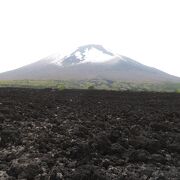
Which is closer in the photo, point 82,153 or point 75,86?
point 82,153

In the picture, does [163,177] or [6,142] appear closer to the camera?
[163,177]

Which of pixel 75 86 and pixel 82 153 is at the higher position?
pixel 82 153

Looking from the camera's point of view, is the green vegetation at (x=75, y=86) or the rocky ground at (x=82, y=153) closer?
the rocky ground at (x=82, y=153)

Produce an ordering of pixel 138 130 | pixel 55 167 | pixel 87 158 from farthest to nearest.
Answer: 1. pixel 138 130
2. pixel 87 158
3. pixel 55 167

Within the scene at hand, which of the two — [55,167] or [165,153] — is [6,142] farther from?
[165,153]

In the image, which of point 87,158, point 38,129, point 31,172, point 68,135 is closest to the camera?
point 31,172

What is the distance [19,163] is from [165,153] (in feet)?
11.3

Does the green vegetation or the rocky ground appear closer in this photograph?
the rocky ground

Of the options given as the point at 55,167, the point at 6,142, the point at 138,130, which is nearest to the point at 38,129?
the point at 6,142

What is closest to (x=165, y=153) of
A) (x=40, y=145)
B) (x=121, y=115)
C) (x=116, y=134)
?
(x=116, y=134)

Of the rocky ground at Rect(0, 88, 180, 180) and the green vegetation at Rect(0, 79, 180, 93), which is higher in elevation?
the rocky ground at Rect(0, 88, 180, 180)

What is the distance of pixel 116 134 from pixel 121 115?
5.73m

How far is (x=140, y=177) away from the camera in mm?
6234

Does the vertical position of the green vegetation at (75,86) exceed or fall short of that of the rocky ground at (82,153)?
it falls short
